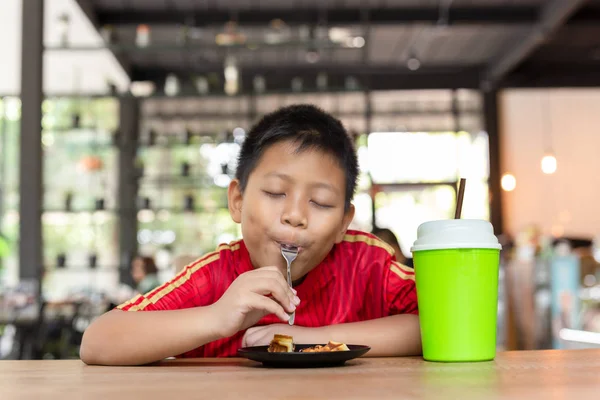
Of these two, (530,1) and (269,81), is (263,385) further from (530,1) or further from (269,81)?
(269,81)

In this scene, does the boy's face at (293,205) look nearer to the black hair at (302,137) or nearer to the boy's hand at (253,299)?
the black hair at (302,137)

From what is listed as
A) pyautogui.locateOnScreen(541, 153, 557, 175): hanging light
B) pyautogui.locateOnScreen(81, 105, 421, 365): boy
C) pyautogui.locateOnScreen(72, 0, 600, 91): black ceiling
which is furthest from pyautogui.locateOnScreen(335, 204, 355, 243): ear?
pyautogui.locateOnScreen(541, 153, 557, 175): hanging light

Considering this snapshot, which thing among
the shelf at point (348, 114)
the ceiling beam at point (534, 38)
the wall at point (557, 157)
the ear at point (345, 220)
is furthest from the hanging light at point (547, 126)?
the ear at point (345, 220)

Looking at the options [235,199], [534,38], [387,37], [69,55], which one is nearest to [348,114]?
[387,37]

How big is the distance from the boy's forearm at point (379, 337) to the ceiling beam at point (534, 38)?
23.4 feet

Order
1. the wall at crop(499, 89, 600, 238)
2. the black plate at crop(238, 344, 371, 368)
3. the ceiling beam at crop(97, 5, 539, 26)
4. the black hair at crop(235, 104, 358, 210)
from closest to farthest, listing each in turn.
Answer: the black plate at crop(238, 344, 371, 368), the black hair at crop(235, 104, 358, 210), the ceiling beam at crop(97, 5, 539, 26), the wall at crop(499, 89, 600, 238)

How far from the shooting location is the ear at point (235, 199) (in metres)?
1.24

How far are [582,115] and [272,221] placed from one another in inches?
419

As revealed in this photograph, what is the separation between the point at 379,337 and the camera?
105cm

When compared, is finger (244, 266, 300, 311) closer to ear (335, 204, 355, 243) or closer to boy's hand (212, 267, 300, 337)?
boy's hand (212, 267, 300, 337)

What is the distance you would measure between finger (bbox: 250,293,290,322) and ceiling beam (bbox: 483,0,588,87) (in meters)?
7.32

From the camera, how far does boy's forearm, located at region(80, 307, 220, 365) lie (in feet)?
3.05

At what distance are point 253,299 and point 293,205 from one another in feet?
0.65

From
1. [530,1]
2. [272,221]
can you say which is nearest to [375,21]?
[530,1]
